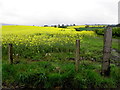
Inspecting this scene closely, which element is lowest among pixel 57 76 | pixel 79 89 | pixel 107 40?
pixel 79 89

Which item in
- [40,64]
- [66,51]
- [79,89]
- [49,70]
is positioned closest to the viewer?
[79,89]

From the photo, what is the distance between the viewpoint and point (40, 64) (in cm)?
488

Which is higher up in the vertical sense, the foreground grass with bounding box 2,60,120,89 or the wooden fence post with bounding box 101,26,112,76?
the wooden fence post with bounding box 101,26,112,76

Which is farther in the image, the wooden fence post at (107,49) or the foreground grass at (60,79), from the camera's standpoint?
the wooden fence post at (107,49)

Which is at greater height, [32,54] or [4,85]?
[32,54]

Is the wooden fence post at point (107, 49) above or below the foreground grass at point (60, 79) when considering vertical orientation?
above

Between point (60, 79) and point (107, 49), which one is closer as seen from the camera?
point (60, 79)

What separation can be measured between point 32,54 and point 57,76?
288 cm

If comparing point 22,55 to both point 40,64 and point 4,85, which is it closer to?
point 40,64

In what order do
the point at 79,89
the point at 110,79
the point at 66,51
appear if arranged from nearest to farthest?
the point at 79,89
the point at 110,79
the point at 66,51

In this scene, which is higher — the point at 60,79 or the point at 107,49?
the point at 107,49

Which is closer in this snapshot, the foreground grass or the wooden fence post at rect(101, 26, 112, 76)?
the foreground grass

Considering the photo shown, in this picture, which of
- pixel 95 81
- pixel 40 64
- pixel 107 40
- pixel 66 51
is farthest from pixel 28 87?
pixel 66 51

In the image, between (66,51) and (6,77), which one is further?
(66,51)
